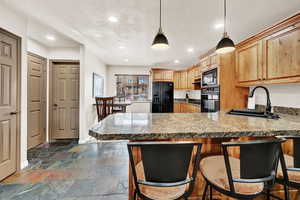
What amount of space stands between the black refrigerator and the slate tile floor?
10.0ft

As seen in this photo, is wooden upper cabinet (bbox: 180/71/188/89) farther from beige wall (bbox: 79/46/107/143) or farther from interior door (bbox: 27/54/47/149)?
interior door (bbox: 27/54/47/149)

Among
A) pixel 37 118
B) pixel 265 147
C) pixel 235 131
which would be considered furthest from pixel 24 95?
pixel 265 147

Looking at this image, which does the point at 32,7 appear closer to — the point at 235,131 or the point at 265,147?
the point at 235,131

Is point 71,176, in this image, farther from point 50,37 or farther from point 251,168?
point 50,37

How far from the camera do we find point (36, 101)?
11.1 feet

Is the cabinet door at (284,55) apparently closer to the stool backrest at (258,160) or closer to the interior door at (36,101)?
the stool backrest at (258,160)

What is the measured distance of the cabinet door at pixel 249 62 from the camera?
98.4 inches

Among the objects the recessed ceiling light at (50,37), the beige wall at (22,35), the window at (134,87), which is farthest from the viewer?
the window at (134,87)

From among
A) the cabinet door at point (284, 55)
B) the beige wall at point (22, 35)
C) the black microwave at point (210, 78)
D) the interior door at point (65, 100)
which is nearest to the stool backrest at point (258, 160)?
the cabinet door at point (284, 55)

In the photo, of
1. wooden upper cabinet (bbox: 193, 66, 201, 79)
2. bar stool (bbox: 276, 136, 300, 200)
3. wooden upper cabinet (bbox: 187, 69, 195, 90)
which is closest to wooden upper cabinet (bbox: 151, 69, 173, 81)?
wooden upper cabinet (bbox: 187, 69, 195, 90)

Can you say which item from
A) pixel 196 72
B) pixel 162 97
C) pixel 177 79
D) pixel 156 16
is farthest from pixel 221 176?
pixel 177 79

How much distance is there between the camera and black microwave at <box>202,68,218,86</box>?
332 cm

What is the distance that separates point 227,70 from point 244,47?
0.53 meters

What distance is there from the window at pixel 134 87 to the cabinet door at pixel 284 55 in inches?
180
